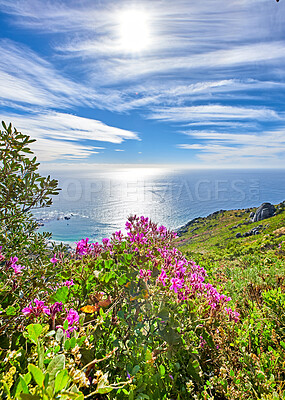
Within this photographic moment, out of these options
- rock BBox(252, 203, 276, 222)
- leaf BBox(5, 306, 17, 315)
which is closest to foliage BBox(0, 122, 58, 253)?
leaf BBox(5, 306, 17, 315)

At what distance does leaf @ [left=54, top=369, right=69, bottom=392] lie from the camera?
0.79 meters

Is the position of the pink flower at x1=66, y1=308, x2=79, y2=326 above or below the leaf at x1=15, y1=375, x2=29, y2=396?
below

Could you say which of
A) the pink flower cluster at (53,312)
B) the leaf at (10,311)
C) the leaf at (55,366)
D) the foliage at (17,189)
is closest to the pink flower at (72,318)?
the pink flower cluster at (53,312)

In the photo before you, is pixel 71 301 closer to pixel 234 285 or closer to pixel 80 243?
pixel 80 243

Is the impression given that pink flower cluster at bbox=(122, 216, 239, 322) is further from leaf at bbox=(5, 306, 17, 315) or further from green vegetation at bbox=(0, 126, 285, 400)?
leaf at bbox=(5, 306, 17, 315)

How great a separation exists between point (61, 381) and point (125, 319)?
1.15 m

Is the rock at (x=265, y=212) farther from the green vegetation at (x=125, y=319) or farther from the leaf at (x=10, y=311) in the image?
the leaf at (x=10, y=311)

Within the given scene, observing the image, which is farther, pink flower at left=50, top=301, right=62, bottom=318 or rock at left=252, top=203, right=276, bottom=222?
rock at left=252, top=203, right=276, bottom=222

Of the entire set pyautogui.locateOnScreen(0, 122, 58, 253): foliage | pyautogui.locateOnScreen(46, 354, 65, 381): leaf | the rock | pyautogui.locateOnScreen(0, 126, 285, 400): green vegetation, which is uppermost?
pyautogui.locateOnScreen(0, 122, 58, 253): foliage

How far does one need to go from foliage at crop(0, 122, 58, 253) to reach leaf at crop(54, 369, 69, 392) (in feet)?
6.63

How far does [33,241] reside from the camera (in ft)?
9.89

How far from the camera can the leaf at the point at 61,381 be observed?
0.79m

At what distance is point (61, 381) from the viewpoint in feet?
2.63

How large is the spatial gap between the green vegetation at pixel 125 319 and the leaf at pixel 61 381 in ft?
0.26
